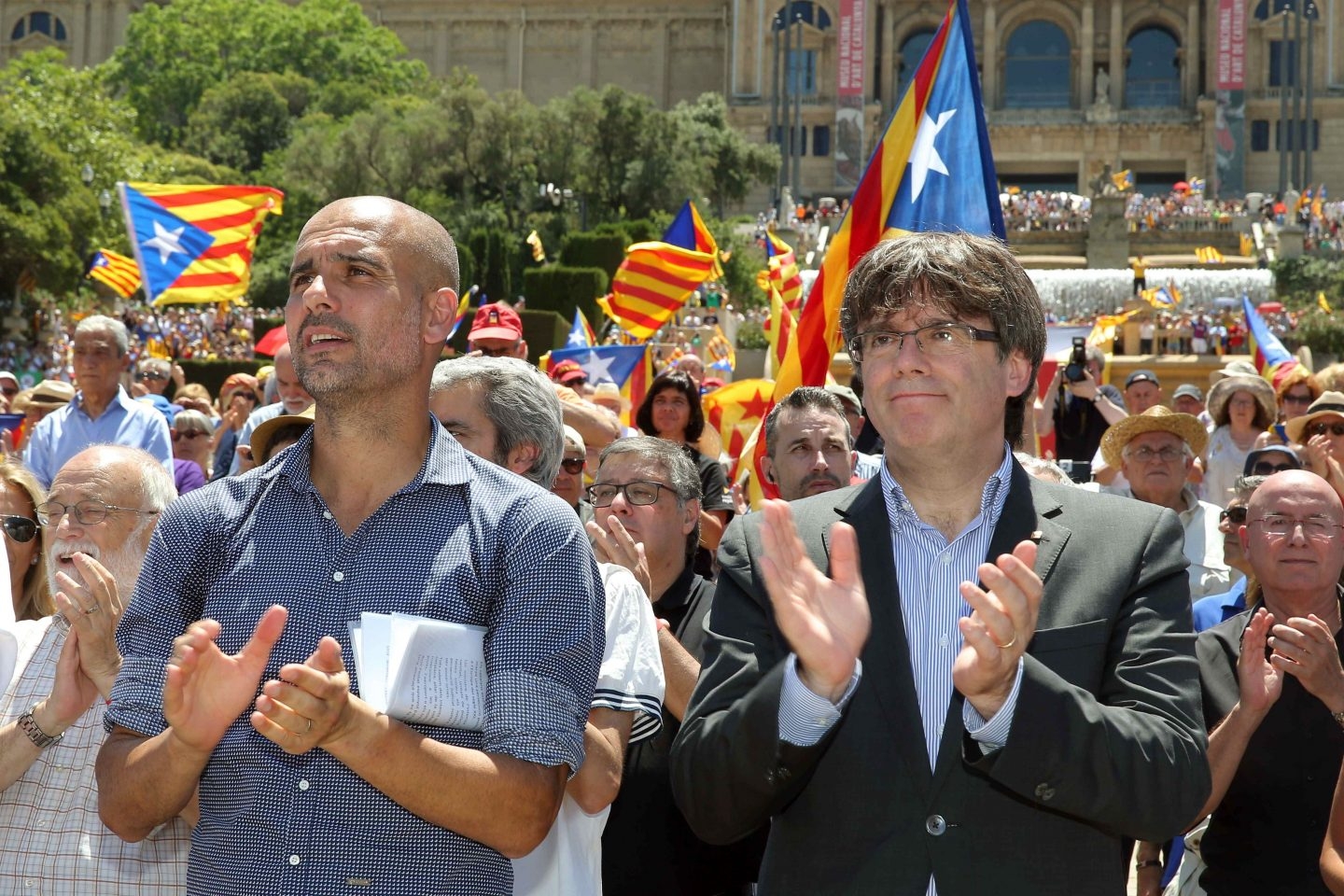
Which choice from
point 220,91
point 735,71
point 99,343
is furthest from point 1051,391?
point 735,71

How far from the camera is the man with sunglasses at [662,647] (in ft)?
11.6

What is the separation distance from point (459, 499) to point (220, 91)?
53.2 metres

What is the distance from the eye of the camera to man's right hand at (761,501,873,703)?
2.40 meters

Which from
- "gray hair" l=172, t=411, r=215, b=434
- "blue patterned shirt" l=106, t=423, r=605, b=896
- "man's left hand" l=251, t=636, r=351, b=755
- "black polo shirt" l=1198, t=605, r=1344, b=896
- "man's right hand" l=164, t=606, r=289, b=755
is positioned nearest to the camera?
"man's left hand" l=251, t=636, r=351, b=755

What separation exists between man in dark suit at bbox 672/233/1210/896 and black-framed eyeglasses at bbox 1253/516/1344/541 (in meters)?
1.62

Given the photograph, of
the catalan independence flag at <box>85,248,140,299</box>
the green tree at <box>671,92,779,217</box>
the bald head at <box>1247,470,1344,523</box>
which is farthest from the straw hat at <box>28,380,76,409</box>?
the green tree at <box>671,92,779,217</box>

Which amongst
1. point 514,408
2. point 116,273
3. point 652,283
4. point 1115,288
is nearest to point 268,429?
point 514,408

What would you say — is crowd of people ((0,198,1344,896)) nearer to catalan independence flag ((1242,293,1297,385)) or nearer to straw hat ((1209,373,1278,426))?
straw hat ((1209,373,1278,426))

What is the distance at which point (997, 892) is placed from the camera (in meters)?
2.48

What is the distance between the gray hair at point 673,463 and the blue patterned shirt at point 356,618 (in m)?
1.48

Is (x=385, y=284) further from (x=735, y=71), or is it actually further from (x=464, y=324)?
(x=735, y=71)

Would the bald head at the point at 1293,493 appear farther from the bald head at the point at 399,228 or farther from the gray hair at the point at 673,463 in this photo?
the bald head at the point at 399,228

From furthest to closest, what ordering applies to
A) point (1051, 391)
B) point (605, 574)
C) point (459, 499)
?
point (1051, 391), point (605, 574), point (459, 499)

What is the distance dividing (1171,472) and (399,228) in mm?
4402
